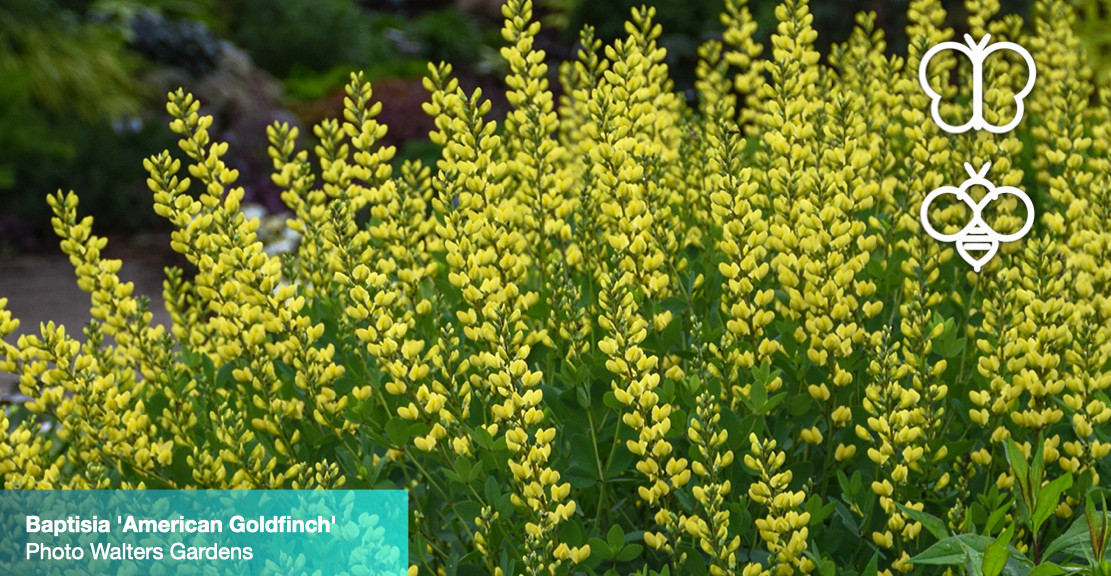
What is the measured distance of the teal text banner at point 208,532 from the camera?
72.4 inches

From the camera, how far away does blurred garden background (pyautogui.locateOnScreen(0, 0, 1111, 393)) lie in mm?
9117

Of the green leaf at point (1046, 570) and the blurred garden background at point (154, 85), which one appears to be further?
the blurred garden background at point (154, 85)

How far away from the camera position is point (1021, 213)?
128 inches

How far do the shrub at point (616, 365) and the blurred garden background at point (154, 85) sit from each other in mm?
5669

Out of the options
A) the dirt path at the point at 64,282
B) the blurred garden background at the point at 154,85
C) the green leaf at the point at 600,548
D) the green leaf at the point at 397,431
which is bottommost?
the green leaf at the point at 600,548

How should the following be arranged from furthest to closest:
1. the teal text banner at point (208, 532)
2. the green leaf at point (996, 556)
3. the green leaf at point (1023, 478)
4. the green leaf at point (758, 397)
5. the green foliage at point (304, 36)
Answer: the green foliage at point (304, 36) < the green leaf at point (758, 397) < the teal text banner at point (208, 532) < the green leaf at point (1023, 478) < the green leaf at point (996, 556)

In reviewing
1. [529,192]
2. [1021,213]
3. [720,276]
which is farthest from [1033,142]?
[529,192]

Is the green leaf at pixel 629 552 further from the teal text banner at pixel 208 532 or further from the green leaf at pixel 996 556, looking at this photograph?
the green leaf at pixel 996 556

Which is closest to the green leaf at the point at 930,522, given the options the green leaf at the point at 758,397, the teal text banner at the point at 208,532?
the green leaf at the point at 758,397

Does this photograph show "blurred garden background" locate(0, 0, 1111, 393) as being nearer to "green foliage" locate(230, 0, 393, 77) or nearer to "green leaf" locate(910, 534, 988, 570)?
"green foliage" locate(230, 0, 393, 77)

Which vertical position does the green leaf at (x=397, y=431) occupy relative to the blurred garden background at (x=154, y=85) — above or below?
below

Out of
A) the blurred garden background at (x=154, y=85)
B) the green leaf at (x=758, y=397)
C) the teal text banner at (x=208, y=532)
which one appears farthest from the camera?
the blurred garden background at (x=154, y=85)

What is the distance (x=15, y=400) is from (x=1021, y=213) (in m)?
3.56

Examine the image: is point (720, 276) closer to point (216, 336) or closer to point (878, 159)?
point (878, 159)
